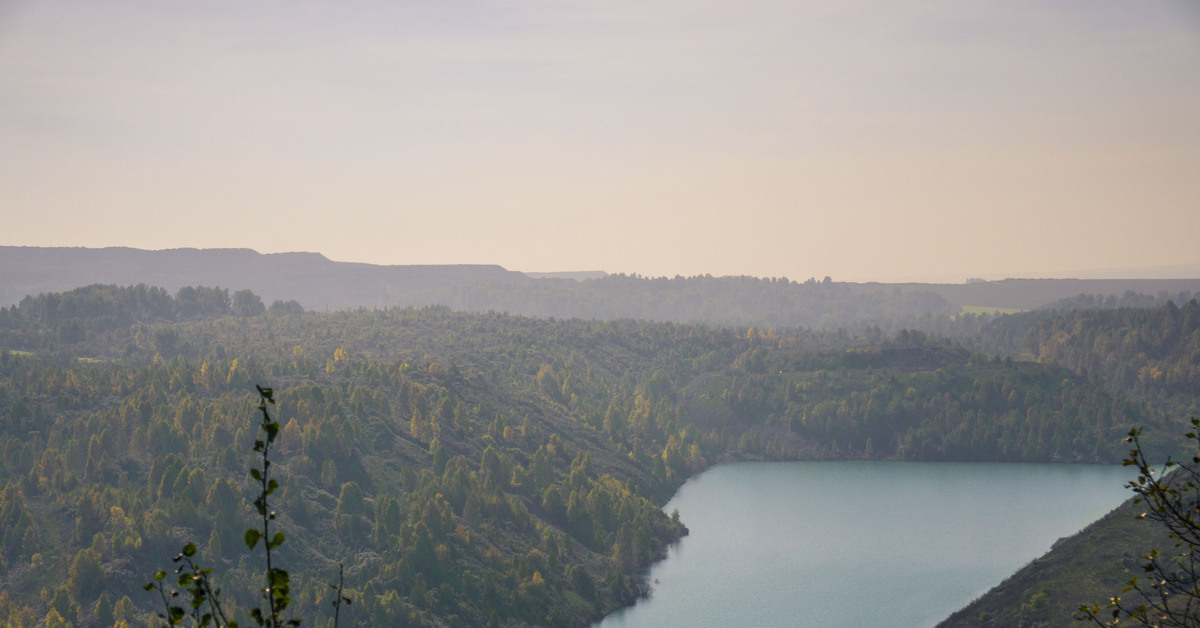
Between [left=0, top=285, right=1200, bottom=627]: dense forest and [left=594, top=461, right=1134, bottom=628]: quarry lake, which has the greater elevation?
[left=0, top=285, right=1200, bottom=627]: dense forest

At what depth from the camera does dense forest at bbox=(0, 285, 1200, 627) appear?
68.5 metres

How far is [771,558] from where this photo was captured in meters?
89.1

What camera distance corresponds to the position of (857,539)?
96.4 meters

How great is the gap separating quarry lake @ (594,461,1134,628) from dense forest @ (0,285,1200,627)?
549 centimetres

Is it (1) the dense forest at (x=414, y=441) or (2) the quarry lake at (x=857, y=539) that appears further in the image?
(2) the quarry lake at (x=857, y=539)

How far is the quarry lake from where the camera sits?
7388cm

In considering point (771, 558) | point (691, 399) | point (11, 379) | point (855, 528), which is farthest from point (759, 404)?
point (11, 379)

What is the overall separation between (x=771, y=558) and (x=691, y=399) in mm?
92975

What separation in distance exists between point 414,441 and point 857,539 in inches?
1767

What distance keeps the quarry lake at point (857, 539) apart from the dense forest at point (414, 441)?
18.0ft

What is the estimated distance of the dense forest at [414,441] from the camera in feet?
225

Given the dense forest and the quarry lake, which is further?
the quarry lake

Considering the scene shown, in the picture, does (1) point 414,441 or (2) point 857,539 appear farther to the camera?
(1) point 414,441

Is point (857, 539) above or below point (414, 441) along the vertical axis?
below
